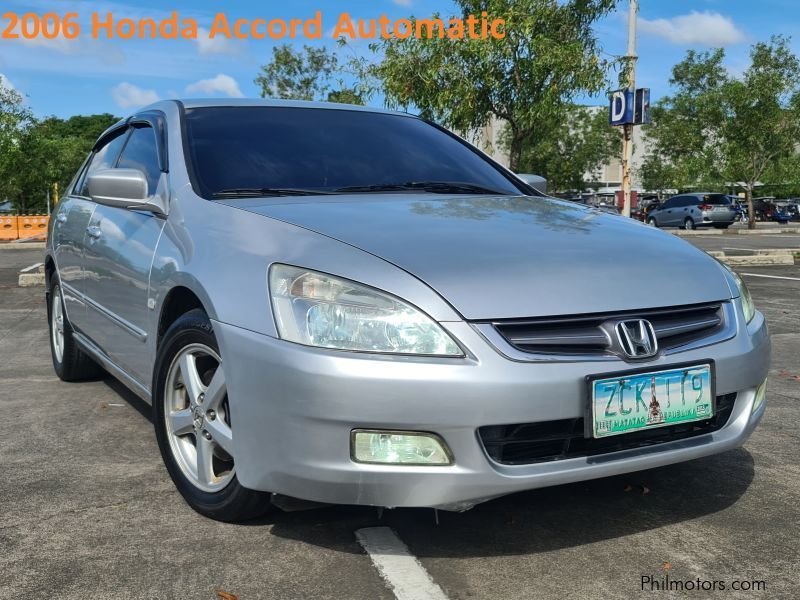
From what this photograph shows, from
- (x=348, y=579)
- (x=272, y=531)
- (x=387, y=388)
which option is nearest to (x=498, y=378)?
(x=387, y=388)

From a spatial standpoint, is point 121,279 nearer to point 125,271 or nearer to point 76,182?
point 125,271

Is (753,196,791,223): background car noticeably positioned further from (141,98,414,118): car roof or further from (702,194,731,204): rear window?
(141,98,414,118): car roof

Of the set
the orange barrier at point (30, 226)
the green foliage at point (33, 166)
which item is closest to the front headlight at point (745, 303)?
the green foliage at point (33, 166)

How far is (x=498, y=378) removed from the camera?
2.25m

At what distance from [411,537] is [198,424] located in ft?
2.61

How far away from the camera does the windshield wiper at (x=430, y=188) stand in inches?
132

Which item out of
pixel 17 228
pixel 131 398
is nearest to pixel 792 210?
pixel 17 228

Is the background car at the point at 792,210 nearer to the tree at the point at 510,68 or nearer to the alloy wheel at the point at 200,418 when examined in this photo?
the tree at the point at 510,68

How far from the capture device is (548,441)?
7.86 feet

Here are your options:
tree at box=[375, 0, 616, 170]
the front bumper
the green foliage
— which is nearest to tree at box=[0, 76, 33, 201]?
the green foliage

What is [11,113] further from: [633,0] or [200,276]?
[200,276]

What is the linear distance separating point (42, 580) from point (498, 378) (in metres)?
1.39

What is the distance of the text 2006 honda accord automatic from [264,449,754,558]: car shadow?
0.86ft

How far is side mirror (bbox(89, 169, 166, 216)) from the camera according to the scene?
3305 mm
